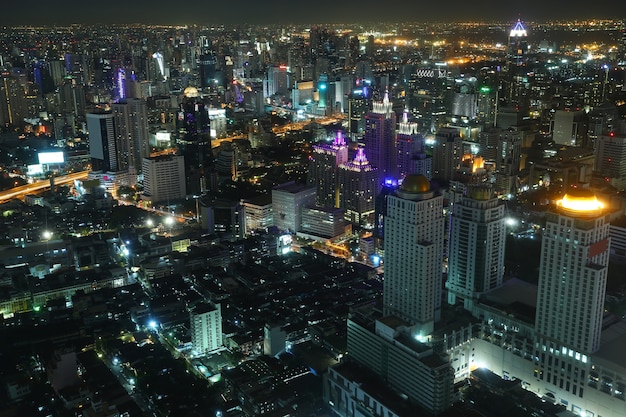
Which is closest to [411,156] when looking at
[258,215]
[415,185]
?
[258,215]

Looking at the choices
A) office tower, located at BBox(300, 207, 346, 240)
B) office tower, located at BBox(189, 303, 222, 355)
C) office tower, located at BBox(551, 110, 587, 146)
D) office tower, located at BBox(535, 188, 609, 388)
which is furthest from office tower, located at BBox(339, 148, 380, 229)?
office tower, located at BBox(551, 110, 587, 146)

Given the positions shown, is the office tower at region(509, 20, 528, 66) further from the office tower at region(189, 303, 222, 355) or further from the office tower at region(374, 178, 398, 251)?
the office tower at region(189, 303, 222, 355)

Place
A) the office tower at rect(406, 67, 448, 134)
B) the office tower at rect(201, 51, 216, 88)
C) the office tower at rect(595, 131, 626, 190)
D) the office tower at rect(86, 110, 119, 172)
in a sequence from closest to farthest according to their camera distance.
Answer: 1. the office tower at rect(595, 131, 626, 190)
2. the office tower at rect(86, 110, 119, 172)
3. the office tower at rect(406, 67, 448, 134)
4. the office tower at rect(201, 51, 216, 88)

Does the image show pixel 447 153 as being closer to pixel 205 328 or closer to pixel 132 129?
pixel 132 129

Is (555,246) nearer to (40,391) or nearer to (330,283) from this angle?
(330,283)

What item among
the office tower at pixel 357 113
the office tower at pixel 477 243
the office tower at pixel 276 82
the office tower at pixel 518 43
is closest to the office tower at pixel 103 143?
the office tower at pixel 357 113

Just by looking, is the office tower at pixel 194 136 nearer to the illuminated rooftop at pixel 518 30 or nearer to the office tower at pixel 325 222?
the office tower at pixel 325 222
